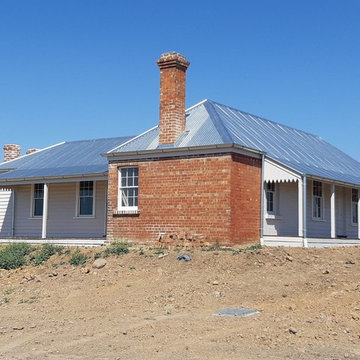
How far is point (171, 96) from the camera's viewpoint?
895 inches

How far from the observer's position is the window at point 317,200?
25734 millimetres

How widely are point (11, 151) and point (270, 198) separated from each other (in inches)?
647

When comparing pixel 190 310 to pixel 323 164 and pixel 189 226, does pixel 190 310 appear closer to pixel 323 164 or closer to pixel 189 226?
pixel 189 226

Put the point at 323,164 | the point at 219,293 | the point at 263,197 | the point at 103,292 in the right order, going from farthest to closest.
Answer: the point at 323,164 → the point at 263,197 → the point at 103,292 → the point at 219,293

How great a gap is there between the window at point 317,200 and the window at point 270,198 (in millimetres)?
2785

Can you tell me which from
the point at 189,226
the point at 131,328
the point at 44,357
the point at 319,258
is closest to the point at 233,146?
the point at 189,226

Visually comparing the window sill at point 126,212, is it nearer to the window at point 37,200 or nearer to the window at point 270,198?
the window at point 270,198

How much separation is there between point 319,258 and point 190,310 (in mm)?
5343

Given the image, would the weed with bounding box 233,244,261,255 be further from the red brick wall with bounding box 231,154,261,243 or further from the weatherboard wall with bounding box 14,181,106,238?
the weatherboard wall with bounding box 14,181,106,238

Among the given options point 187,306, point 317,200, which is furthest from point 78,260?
point 317,200

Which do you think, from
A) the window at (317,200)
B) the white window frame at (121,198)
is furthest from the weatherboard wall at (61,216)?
the window at (317,200)

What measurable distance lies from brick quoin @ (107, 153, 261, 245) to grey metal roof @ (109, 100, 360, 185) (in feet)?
2.19

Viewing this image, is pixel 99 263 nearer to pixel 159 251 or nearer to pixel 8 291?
pixel 159 251

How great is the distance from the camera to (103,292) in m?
16.7
